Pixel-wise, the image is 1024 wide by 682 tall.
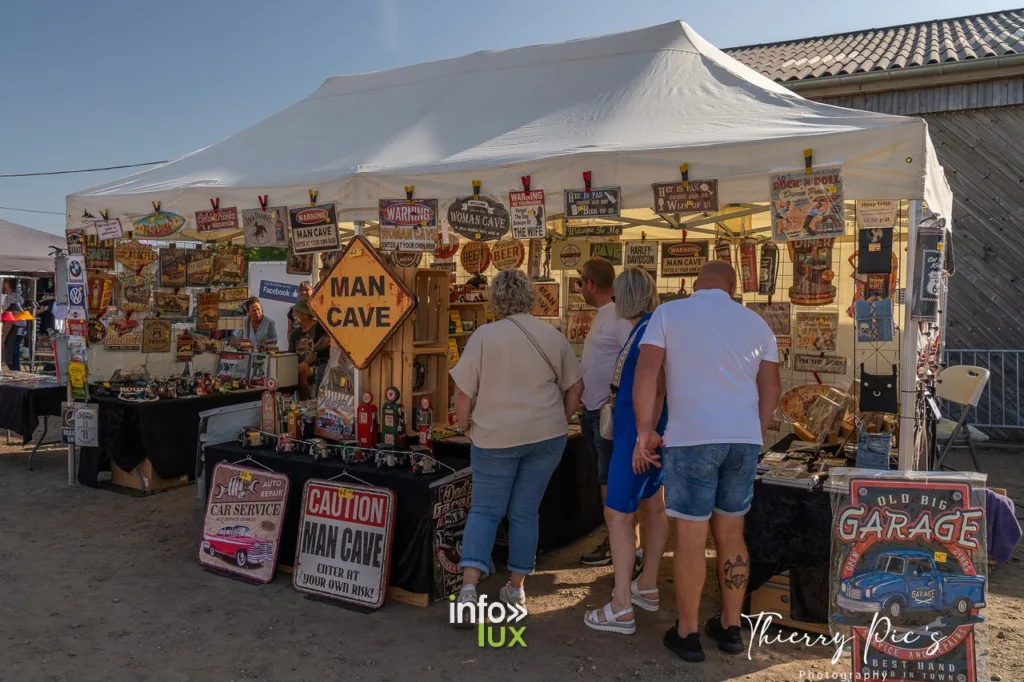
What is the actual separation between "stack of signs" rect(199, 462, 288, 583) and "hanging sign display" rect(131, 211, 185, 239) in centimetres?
200

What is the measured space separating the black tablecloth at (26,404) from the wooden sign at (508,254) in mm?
4370

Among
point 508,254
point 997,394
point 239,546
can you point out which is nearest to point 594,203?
point 239,546

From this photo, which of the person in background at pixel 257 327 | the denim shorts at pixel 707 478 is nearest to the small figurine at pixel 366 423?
the denim shorts at pixel 707 478

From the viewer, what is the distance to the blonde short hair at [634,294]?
371 centimetres

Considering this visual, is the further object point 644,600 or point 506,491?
point 644,600

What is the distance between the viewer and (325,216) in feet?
15.4

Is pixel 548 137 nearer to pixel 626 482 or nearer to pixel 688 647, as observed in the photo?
pixel 626 482

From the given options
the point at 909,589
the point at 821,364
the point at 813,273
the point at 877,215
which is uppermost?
the point at 877,215

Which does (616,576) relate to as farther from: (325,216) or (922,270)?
(325,216)

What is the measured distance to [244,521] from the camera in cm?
431

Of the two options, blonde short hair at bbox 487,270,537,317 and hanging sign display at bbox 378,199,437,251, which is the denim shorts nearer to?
blonde short hair at bbox 487,270,537,317

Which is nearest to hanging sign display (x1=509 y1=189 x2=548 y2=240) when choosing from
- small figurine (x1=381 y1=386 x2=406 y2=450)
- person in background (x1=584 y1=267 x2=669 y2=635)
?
person in background (x1=584 y1=267 x2=669 y2=635)

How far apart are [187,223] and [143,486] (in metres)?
2.22

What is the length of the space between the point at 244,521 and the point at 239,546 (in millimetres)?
140
